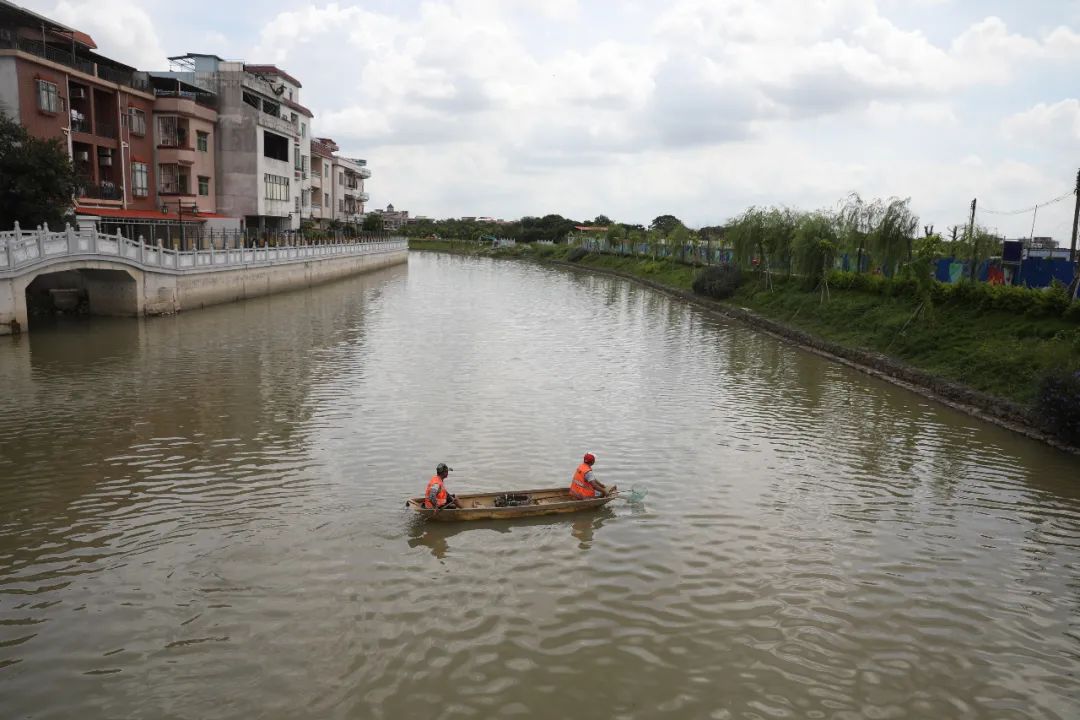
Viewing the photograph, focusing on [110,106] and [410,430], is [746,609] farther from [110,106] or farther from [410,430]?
[110,106]

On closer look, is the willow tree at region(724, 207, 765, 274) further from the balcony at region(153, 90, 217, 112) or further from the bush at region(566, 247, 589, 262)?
the bush at region(566, 247, 589, 262)

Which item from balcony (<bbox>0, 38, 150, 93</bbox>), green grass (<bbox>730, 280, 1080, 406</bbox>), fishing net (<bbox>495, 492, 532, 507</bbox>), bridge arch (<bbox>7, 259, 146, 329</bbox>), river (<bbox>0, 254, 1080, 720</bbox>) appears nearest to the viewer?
river (<bbox>0, 254, 1080, 720</bbox>)

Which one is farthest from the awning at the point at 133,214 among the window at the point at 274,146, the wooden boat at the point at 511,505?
the wooden boat at the point at 511,505

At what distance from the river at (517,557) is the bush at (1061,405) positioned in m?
0.87

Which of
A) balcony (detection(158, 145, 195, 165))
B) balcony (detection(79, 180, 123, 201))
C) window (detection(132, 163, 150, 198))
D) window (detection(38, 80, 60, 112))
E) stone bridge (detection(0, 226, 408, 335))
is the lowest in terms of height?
stone bridge (detection(0, 226, 408, 335))

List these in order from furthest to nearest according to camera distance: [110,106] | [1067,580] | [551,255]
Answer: [551,255], [110,106], [1067,580]

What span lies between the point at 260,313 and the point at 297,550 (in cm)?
2923

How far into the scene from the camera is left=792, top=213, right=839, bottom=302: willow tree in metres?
38.3

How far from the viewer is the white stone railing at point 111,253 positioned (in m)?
25.1

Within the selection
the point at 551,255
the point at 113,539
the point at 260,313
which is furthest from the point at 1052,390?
the point at 551,255

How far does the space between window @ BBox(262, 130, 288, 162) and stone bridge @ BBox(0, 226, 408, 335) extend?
42.3ft

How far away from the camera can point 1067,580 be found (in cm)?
1087

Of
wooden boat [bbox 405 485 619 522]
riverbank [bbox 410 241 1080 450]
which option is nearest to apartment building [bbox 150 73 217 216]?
riverbank [bbox 410 241 1080 450]

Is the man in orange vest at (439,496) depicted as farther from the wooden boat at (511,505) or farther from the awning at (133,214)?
the awning at (133,214)
